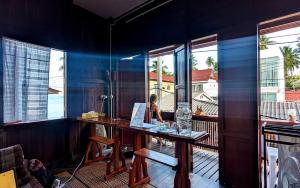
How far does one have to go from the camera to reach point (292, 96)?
2775 millimetres

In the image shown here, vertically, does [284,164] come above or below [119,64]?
below

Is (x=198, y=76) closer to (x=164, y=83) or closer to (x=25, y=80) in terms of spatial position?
(x=164, y=83)

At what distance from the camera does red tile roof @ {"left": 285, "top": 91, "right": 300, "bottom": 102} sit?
2695mm

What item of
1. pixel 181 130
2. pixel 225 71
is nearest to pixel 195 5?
pixel 225 71

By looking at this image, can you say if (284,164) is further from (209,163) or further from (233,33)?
(209,163)

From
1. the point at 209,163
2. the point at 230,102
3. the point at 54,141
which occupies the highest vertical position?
the point at 230,102

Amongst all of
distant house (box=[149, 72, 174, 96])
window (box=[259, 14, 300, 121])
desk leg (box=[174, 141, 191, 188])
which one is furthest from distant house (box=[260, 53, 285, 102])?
distant house (box=[149, 72, 174, 96])

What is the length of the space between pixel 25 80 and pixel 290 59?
3.86m

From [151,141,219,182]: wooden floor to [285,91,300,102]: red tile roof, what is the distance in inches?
62.9

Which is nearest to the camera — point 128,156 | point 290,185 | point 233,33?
point 290,185

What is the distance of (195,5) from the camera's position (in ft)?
9.16

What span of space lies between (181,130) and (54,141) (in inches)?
88.9

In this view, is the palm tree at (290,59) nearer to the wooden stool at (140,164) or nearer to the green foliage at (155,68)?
the green foliage at (155,68)

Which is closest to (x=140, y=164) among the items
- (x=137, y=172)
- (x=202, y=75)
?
(x=137, y=172)
